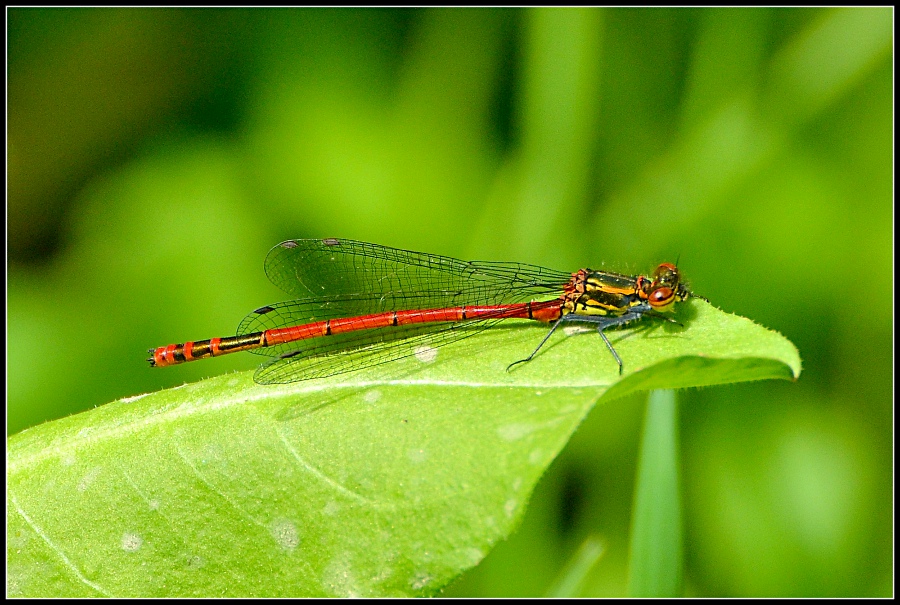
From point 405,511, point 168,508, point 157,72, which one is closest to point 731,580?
point 405,511

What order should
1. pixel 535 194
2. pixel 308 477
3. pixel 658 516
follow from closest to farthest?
pixel 308 477, pixel 658 516, pixel 535 194

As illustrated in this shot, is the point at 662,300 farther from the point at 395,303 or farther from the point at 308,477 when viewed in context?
the point at 308,477

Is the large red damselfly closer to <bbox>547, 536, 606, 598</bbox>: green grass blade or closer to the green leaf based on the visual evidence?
the green leaf

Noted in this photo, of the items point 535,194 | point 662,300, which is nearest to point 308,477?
point 662,300

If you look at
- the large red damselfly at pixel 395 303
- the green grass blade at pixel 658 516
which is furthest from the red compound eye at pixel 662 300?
the green grass blade at pixel 658 516

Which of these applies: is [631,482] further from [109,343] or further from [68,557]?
[109,343]

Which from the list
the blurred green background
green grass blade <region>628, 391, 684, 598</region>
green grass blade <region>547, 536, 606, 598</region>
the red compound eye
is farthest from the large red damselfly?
green grass blade <region>547, 536, 606, 598</region>
